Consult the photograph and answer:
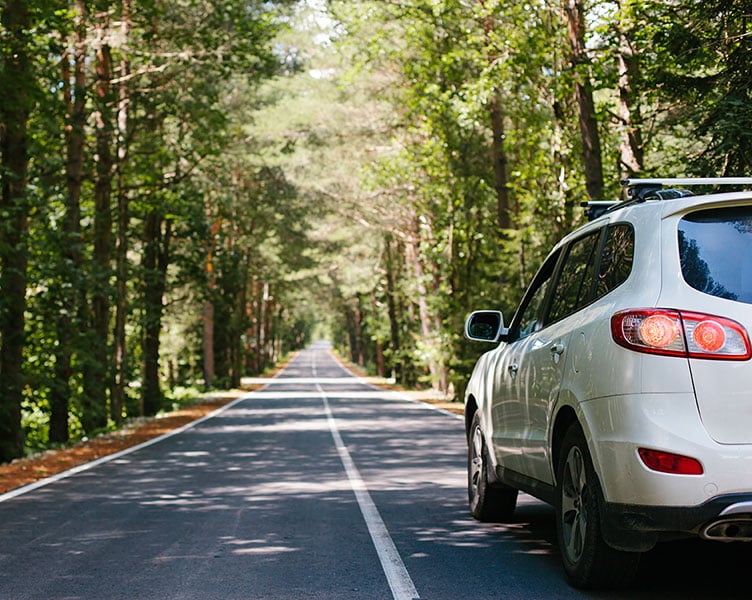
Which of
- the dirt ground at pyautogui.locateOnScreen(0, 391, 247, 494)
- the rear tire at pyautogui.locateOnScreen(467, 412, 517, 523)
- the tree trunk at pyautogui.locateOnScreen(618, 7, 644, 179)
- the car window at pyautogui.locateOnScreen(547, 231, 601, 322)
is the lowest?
the dirt ground at pyautogui.locateOnScreen(0, 391, 247, 494)

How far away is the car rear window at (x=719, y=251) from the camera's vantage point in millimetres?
4965

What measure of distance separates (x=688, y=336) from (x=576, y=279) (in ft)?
5.49

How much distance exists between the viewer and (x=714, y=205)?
523 centimetres

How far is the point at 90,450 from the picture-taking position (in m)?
17.8

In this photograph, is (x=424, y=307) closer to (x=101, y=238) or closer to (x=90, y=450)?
(x=101, y=238)

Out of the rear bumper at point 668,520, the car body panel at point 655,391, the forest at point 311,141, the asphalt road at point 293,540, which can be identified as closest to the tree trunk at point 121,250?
the forest at point 311,141

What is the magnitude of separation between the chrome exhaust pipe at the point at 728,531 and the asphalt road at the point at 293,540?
91 cm

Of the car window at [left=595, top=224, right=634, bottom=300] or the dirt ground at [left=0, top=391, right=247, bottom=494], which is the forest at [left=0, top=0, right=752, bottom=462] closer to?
the dirt ground at [left=0, top=391, right=247, bottom=494]

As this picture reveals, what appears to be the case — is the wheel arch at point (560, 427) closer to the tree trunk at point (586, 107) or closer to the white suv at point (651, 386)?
the white suv at point (651, 386)

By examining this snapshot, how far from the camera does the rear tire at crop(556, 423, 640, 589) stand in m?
5.55

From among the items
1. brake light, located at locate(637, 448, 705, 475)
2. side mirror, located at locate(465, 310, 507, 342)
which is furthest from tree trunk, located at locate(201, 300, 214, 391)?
brake light, located at locate(637, 448, 705, 475)

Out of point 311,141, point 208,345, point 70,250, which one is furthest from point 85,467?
point 208,345

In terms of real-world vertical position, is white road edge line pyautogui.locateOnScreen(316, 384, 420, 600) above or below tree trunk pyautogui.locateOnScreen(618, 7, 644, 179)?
below

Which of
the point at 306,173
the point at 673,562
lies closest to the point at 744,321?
the point at 673,562
